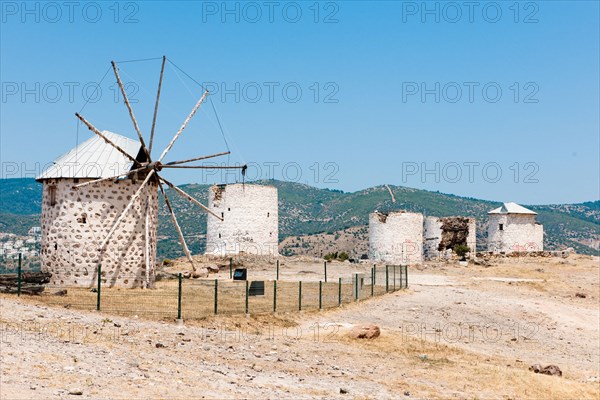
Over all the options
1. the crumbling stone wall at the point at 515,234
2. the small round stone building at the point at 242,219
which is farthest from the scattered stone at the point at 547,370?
the crumbling stone wall at the point at 515,234

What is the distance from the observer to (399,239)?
153ft

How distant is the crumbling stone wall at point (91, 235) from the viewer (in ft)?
74.6

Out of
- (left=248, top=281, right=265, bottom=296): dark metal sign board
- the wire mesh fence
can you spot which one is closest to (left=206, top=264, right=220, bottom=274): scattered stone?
the wire mesh fence

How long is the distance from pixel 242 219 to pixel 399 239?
443 inches

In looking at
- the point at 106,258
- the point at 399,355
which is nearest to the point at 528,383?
the point at 399,355

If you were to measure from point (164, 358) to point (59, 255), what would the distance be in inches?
474

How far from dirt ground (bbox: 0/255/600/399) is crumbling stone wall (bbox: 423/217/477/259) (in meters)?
29.1

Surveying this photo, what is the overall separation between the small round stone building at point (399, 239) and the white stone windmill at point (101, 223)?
82.6 ft

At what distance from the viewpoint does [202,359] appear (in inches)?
501

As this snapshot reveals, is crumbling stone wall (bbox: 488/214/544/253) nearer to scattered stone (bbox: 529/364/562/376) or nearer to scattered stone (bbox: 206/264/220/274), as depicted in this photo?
scattered stone (bbox: 206/264/220/274)

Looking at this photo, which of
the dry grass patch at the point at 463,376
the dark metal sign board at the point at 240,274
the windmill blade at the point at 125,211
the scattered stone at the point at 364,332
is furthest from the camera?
the dark metal sign board at the point at 240,274

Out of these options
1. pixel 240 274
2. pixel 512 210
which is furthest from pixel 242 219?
pixel 512 210

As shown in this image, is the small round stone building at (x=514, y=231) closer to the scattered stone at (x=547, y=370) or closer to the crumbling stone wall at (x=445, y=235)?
→ the crumbling stone wall at (x=445, y=235)

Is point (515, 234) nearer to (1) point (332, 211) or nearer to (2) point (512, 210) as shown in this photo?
(2) point (512, 210)
